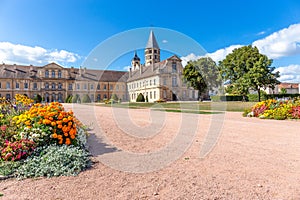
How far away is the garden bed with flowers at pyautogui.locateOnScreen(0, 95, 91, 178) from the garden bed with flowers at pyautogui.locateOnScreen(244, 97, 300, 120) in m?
10.4

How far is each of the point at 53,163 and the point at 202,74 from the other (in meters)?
35.2

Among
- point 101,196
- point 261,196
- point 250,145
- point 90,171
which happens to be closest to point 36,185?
point 90,171

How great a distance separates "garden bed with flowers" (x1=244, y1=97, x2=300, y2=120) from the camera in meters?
10.6

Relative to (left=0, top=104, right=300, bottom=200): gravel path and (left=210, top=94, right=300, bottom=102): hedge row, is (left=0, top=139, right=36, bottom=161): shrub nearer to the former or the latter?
(left=0, top=104, right=300, bottom=200): gravel path

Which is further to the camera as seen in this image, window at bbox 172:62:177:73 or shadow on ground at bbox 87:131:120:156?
window at bbox 172:62:177:73

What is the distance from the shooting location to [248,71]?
29969 mm

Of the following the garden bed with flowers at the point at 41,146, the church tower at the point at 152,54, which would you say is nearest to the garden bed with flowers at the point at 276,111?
the garden bed with flowers at the point at 41,146

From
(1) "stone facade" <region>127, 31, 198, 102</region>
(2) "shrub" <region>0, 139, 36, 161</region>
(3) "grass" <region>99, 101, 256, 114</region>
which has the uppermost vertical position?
(1) "stone facade" <region>127, 31, 198, 102</region>

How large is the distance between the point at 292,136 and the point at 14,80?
54813 millimetres

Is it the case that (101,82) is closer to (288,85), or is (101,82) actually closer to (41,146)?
(41,146)

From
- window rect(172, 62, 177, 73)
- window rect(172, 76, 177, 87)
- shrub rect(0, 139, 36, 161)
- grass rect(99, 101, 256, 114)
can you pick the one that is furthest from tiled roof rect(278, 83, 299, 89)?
shrub rect(0, 139, 36, 161)

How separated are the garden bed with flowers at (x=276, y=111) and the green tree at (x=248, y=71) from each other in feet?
58.8

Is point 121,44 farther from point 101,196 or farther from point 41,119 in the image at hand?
point 101,196

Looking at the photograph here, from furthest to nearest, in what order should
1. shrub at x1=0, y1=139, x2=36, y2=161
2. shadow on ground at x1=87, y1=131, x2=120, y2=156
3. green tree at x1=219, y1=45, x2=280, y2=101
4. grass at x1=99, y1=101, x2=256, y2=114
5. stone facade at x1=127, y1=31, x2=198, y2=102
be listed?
stone facade at x1=127, y1=31, x2=198, y2=102 → green tree at x1=219, y1=45, x2=280, y2=101 → grass at x1=99, y1=101, x2=256, y2=114 → shadow on ground at x1=87, y1=131, x2=120, y2=156 → shrub at x1=0, y1=139, x2=36, y2=161
